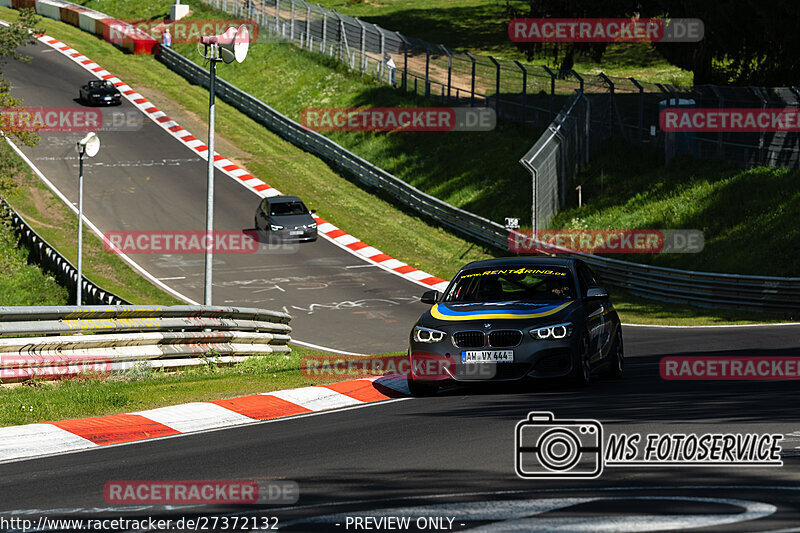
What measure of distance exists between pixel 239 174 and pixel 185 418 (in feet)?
107

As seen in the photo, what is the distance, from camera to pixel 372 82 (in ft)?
167

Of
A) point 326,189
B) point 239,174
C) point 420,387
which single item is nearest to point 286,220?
point 326,189

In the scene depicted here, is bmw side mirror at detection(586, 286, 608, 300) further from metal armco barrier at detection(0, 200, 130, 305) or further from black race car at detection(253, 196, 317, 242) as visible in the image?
black race car at detection(253, 196, 317, 242)

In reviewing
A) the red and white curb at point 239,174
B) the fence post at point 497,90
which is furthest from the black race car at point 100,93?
the fence post at point 497,90

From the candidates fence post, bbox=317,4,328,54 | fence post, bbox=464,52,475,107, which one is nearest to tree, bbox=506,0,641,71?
fence post, bbox=464,52,475,107

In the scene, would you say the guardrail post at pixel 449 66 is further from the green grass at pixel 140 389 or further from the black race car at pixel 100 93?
the green grass at pixel 140 389

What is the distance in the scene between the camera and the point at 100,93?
49.2m

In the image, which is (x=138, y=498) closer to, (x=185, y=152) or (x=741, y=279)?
(x=741, y=279)

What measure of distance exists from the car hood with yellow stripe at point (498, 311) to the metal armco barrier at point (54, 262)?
15.6 metres

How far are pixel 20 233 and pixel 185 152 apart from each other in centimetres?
1139

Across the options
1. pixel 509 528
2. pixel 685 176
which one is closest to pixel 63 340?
pixel 509 528

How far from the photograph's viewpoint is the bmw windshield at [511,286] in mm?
13102

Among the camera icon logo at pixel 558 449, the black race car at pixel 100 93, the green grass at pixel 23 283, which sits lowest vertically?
the green grass at pixel 23 283

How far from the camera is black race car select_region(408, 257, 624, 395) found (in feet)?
39.2
